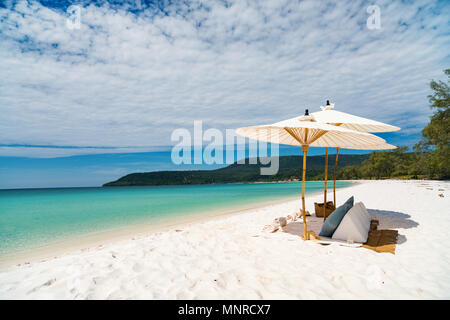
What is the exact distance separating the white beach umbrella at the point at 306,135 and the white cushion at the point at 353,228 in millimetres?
635

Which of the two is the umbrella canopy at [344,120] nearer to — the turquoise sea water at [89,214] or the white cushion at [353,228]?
the white cushion at [353,228]

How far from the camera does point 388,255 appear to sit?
343 centimetres

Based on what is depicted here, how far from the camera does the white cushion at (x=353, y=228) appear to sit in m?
4.14

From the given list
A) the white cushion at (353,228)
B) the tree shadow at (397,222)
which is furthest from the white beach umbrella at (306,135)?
the tree shadow at (397,222)

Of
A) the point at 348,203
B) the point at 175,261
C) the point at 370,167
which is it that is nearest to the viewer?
the point at 175,261

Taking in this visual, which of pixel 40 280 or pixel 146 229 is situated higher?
pixel 40 280

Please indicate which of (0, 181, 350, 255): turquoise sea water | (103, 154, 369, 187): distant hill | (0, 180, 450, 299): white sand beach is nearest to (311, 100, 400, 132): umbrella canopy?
(0, 180, 450, 299): white sand beach

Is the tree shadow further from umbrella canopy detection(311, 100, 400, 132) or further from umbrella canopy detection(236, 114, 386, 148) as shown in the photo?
umbrella canopy detection(311, 100, 400, 132)

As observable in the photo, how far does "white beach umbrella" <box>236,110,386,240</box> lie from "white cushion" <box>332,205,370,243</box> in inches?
25.0

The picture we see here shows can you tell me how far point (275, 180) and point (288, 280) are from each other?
10231 centimetres

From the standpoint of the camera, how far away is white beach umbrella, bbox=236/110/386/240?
396cm

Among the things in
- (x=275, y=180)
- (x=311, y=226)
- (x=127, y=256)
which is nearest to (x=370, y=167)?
(x=275, y=180)

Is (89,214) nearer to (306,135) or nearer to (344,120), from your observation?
(306,135)

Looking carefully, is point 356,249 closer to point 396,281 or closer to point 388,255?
point 388,255
